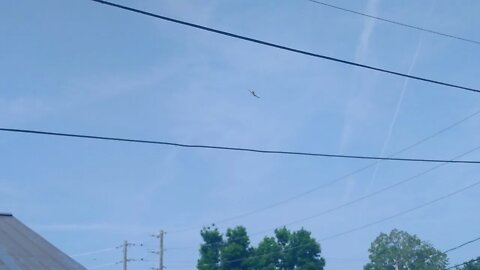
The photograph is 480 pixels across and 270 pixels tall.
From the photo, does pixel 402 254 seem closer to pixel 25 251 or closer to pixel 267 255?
pixel 267 255

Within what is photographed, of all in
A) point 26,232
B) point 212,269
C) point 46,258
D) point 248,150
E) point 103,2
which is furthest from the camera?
point 212,269

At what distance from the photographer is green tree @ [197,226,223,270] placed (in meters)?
62.3

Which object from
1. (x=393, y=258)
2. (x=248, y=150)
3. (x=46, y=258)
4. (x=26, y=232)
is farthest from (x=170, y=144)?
(x=393, y=258)

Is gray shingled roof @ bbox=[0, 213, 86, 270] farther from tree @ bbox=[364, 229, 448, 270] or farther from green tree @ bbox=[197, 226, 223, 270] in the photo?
tree @ bbox=[364, 229, 448, 270]

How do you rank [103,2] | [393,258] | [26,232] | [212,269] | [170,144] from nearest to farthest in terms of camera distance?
[103,2]
[170,144]
[26,232]
[212,269]
[393,258]

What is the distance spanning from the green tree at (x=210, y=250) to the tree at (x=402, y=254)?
23.7m

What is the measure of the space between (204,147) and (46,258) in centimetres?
601

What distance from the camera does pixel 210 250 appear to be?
6259 centimetres

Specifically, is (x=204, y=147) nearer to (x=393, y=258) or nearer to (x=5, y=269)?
(x=5, y=269)

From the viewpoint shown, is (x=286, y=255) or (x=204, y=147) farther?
(x=286, y=255)

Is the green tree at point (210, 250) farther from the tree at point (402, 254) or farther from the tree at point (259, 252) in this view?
the tree at point (402, 254)

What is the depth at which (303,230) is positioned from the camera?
63.6m

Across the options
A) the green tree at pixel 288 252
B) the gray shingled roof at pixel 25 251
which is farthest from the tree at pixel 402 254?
the gray shingled roof at pixel 25 251

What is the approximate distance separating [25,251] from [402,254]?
221ft
